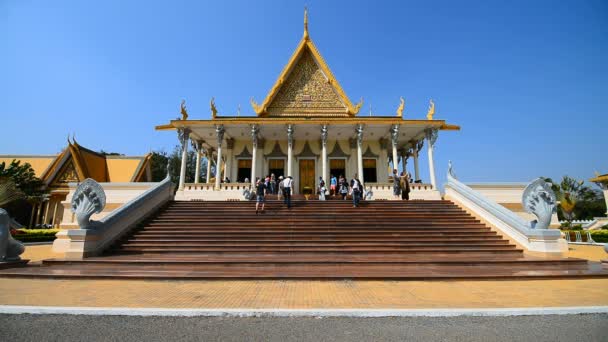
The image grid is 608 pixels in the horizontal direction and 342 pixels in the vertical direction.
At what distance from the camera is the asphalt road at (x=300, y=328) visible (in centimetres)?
260

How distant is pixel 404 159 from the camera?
68.3 ft

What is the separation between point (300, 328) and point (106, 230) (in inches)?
284

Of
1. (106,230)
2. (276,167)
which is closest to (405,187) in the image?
(276,167)

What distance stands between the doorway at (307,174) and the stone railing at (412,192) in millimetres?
4647

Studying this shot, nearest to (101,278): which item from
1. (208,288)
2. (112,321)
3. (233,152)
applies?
(208,288)

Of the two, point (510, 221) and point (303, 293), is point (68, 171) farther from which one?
point (510, 221)

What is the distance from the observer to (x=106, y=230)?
25.0 ft

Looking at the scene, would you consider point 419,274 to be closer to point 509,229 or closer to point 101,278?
point 509,229

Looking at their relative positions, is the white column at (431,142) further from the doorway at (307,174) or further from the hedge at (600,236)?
the hedge at (600,236)

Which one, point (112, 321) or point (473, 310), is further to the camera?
point (473, 310)

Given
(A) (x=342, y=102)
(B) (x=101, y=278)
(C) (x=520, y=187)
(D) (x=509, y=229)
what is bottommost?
(B) (x=101, y=278)

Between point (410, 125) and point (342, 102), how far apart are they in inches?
185

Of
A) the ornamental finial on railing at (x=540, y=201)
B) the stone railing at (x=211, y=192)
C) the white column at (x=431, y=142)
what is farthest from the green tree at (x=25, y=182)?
the ornamental finial on railing at (x=540, y=201)

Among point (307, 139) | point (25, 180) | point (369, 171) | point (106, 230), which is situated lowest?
point (106, 230)
